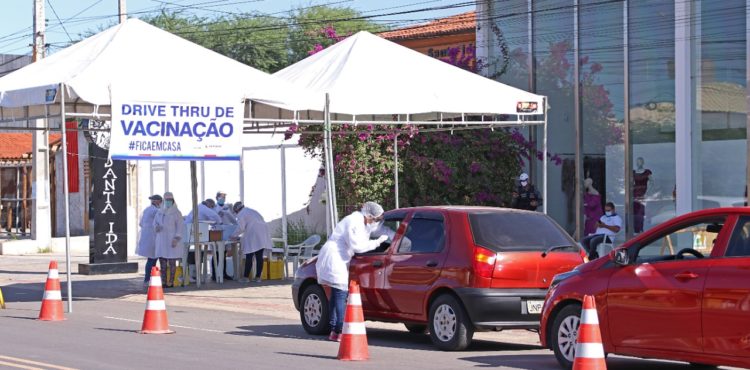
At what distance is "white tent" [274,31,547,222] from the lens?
20.9 metres

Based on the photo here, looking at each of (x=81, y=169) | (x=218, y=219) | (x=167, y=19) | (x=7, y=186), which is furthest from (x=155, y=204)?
(x=167, y=19)

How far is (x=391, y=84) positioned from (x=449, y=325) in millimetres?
8149

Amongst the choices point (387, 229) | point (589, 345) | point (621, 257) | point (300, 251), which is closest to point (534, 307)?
point (621, 257)

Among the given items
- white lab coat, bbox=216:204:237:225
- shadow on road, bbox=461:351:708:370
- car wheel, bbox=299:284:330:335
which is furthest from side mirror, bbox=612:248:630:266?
white lab coat, bbox=216:204:237:225

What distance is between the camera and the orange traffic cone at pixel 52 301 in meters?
17.2

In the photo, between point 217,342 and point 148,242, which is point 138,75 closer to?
point 148,242

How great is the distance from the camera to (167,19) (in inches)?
2672

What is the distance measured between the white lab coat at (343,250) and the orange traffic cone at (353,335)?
1.66 metres

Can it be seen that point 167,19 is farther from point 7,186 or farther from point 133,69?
point 133,69

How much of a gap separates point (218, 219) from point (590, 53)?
26.9 feet

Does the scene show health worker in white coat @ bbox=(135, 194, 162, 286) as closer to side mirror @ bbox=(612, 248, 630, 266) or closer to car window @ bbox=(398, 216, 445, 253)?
car window @ bbox=(398, 216, 445, 253)

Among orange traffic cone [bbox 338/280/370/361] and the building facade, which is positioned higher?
the building facade

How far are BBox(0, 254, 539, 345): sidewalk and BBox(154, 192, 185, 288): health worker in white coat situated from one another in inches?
20.9

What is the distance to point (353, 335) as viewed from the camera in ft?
41.9
